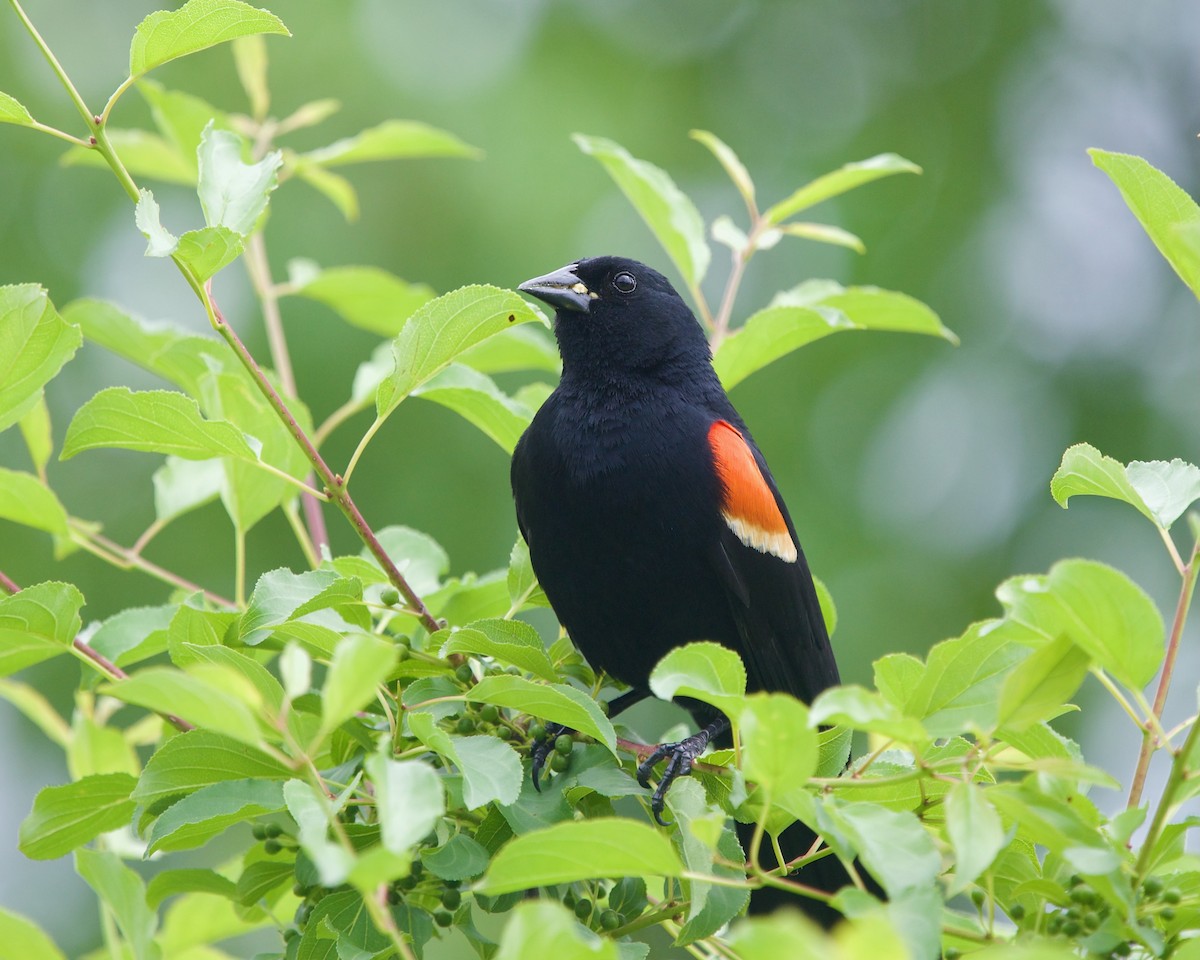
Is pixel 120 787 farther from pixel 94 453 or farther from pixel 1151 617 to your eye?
pixel 94 453

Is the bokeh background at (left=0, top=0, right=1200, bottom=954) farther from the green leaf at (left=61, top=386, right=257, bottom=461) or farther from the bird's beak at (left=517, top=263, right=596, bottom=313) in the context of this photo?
the green leaf at (left=61, top=386, right=257, bottom=461)

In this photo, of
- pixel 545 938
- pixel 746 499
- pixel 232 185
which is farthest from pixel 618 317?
pixel 545 938

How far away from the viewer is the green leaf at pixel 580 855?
111 centimetres

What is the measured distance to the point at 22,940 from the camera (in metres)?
1.79

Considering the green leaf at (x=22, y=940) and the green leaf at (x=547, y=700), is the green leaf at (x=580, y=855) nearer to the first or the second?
the green leaf at (x=547, y=700)

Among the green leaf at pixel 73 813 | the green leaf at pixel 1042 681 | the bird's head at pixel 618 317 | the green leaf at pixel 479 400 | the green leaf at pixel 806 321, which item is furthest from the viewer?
the bird's head at pixel 618 317

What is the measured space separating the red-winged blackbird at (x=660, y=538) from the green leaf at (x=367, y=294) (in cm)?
40

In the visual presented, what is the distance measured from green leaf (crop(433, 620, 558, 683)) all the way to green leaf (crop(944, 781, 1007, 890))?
654 mm

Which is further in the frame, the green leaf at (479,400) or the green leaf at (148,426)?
the green leaf at (479,400)

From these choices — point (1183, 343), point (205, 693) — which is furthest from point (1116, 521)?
point (205, 693)

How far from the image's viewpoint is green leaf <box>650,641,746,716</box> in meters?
1.26

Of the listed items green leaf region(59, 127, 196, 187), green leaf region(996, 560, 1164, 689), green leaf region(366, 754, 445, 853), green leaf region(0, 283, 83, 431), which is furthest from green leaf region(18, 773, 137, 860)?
green leaf region(59, 127, 196, 187)

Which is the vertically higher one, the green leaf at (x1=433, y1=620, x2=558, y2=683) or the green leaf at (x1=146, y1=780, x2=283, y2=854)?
the green leaf at (x1=433, y1=620, x2=558, y2=683)

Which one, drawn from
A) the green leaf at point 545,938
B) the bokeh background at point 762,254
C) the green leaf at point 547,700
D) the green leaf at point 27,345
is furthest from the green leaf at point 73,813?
the bokeh background at point 762,254
